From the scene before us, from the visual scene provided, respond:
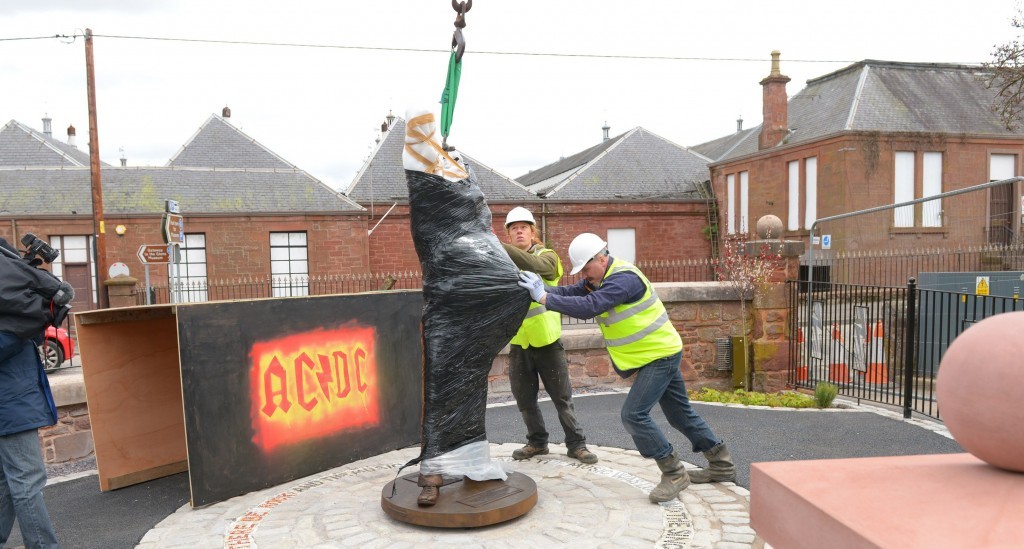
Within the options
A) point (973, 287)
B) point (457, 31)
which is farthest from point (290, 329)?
point (973, 287)

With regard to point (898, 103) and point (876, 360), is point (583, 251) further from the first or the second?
point (898, 103)

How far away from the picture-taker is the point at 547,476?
16.3 ft

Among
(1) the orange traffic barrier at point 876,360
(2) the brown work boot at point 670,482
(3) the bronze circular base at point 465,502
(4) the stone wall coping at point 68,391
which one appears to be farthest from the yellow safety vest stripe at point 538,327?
(1) the orange traffic barrier at point 876,360

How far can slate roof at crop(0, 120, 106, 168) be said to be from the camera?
69.8ft

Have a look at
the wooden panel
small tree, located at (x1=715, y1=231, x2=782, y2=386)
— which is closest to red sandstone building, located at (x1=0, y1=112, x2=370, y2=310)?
small tree, located at (x1=715, y1=231, x2=782, y2=386)

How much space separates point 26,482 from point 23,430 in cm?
28

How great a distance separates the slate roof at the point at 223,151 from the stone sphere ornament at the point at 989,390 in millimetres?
22628

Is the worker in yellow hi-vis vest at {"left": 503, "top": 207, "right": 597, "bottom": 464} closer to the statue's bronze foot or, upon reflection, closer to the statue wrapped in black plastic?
the statue wrapped in black plastic

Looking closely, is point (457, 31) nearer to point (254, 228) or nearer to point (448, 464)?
point (448, 464)

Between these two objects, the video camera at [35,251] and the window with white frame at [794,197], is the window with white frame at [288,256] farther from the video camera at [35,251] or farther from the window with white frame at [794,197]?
the video camera at [35,251]

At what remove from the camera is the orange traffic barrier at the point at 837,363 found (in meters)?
8.62

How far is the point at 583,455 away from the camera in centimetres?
531

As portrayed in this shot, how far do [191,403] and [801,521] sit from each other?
373 centimetres

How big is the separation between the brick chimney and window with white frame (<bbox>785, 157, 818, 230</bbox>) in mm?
1232
